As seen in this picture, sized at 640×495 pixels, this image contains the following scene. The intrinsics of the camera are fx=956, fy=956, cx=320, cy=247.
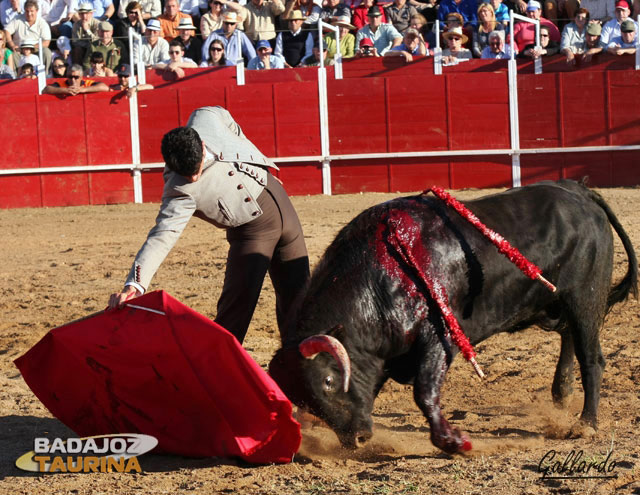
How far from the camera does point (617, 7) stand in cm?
1085

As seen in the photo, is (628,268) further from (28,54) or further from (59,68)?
(28,54)

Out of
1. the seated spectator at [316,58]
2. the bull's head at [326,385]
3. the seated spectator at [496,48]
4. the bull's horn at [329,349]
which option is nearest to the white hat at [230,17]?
the seated spectator at [316,58]

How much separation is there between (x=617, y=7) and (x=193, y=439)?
8.96m

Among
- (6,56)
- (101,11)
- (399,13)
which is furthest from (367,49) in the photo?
(6,56)

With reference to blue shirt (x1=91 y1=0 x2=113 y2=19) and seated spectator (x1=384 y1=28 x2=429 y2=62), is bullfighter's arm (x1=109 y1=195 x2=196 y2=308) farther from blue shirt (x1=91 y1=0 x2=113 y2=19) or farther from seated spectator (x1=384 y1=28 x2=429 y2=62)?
blue shirt (x1=91 y1=0 x2=113 y2=19)

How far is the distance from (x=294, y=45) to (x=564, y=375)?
27.9 ft

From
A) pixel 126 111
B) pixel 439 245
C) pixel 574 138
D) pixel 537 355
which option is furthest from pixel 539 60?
pixel 439 245

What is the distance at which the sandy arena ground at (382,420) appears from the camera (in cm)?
310

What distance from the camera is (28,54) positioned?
471 inches

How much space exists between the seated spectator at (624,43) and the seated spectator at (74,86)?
19.9ft

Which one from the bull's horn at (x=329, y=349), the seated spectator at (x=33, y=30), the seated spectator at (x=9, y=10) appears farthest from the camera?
the seated spectator at (x=9, y=10)

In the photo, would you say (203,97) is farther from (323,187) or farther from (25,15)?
(25,15)

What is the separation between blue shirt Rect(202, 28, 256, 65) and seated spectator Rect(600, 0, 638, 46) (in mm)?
4206

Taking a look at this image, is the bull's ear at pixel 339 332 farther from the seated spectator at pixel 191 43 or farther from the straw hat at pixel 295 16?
the seated spectator at pixel 191 43
